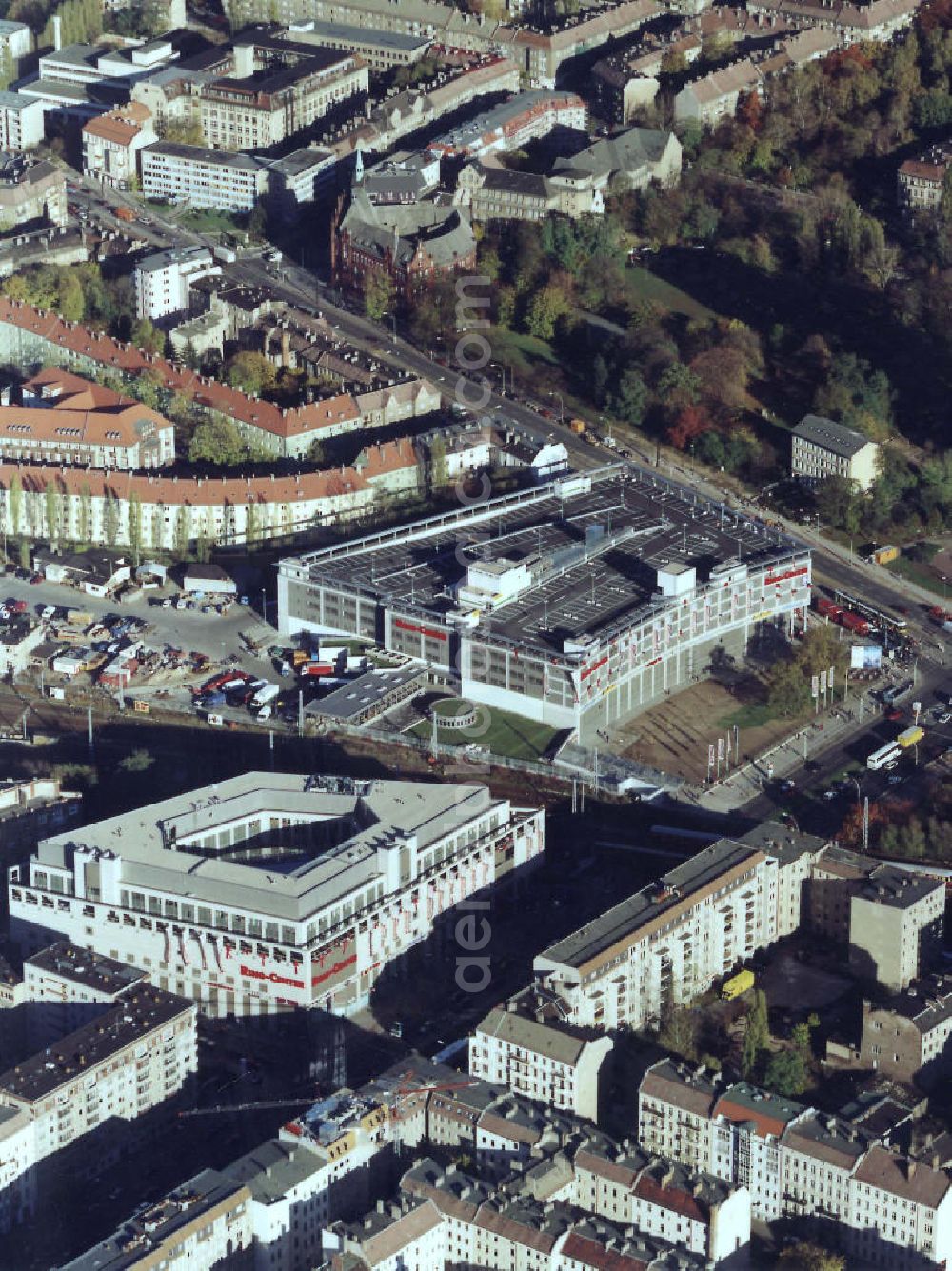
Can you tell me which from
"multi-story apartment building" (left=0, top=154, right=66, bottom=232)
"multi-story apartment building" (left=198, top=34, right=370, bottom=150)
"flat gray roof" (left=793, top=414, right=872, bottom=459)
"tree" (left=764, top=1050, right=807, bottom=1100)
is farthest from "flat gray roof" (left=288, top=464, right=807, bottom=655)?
"multi-story apartment building" (left=198, top=34, right=370, bottom=150)

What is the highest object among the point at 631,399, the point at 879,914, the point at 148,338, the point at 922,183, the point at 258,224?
the point at 922,183

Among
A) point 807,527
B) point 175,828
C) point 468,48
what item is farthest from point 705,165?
point 175,828

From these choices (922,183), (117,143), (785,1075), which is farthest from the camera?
(117,143)

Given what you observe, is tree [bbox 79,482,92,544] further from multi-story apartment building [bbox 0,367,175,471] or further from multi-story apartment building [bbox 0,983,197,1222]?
multi-story apartment building [bbox 0,983,197,1222]

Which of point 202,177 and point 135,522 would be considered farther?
point 202,177

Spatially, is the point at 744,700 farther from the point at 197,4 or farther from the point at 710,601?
the point at 197,4

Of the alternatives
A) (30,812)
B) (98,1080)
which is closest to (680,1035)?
(98,1080)

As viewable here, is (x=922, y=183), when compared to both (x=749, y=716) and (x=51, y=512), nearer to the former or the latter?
(x=749, y=716)
